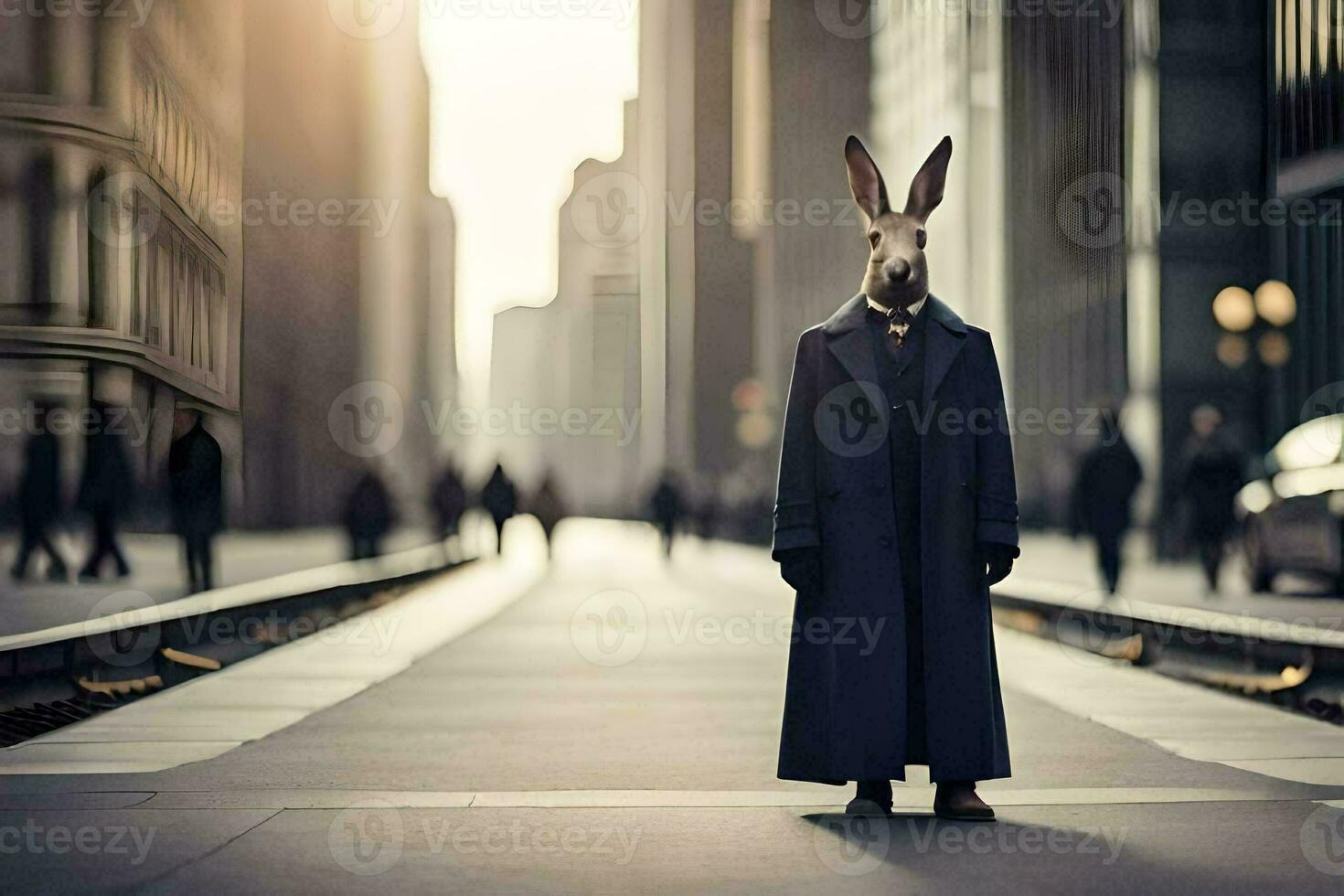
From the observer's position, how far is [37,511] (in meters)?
19.9

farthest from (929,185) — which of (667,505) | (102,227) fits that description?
(667,505)

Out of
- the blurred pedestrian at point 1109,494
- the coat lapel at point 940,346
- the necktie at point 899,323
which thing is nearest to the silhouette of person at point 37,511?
the blurred pedestrian at point 1109,494

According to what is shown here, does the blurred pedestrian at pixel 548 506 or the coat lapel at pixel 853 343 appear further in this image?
the blurred pedestrian at pixel 548 506

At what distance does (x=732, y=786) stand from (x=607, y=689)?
12.9 feet

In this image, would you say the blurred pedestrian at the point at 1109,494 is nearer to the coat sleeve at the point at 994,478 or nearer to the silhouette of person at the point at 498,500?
the coat sleeve at the point at 994,478

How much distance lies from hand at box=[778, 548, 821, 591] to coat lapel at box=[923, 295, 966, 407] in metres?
0.62

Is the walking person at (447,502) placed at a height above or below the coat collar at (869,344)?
below

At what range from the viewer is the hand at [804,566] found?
18.3ft

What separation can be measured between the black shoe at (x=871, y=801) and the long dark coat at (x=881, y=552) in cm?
11

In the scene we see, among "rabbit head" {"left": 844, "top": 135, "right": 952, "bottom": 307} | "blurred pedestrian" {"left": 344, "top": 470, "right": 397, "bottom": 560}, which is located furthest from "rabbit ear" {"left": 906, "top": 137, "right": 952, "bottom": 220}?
"blurred pedestrian" {"left": 344, "top": 470, "right": 397, "bottom": 560}

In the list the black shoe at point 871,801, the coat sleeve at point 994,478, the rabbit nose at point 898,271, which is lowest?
the black shoe at point 871,801

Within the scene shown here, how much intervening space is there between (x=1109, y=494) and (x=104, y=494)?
35.4 ft

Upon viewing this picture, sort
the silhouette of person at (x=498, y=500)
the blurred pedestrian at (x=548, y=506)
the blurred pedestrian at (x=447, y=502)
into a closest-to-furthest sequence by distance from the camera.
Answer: the silhouette of person at (x=498, y=500) → the blurred pedestrian at (x=447, y=502) → the blurred pedestrian at (x=548, y=506)

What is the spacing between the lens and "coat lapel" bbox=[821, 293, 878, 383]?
224 inches
